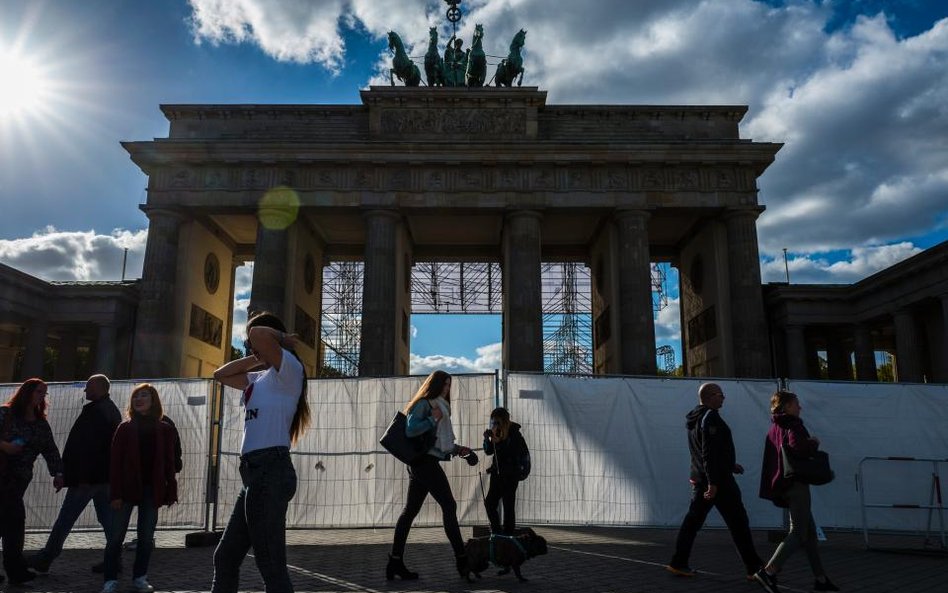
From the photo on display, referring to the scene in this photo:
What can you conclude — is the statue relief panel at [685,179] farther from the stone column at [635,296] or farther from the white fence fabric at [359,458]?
the white fence fabric at [359,458]

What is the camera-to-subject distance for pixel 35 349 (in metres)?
30.7

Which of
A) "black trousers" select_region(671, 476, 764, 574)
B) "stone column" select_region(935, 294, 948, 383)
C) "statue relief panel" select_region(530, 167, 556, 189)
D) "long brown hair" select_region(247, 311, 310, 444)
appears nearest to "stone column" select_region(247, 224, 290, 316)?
"statue relief panel" select_region(530, 167, 556, 189)

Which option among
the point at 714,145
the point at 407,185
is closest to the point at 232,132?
the point at 407,185

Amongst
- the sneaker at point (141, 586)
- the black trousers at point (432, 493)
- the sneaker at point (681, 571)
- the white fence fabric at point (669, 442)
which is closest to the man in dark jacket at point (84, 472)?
the sneaker at point (141, 586)

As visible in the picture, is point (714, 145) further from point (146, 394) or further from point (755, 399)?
point (146, 394)

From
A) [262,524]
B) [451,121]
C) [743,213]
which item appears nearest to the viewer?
[262,524]

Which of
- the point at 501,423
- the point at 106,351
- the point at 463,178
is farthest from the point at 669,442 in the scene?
the point at 106,351

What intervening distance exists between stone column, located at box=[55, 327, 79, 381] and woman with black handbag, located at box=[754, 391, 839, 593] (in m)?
35.6

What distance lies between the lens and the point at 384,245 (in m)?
28.9

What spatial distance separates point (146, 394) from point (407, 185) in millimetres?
23472

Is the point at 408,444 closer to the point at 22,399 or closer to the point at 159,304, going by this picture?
the point at 22,399

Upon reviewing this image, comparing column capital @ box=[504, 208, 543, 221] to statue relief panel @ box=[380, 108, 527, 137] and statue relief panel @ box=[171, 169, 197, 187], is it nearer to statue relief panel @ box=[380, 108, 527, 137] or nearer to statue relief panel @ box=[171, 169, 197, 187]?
statue relief panel @ box=[380, 108, 527, 137]

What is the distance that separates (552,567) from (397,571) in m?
1.77

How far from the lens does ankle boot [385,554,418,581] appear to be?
667cm
